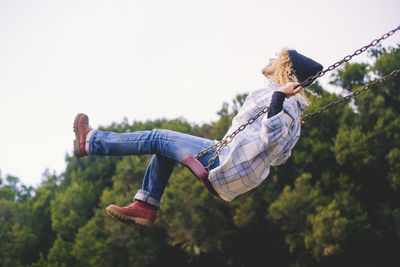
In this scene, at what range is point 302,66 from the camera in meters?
3.03

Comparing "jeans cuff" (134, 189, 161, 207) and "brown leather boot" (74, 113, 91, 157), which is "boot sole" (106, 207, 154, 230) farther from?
"brown leather boot" (74, 113, 91, 157)

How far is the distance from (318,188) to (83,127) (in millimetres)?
16296

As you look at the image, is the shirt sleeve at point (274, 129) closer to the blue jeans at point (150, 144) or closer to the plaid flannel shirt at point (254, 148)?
the plaid flannel shirt at point (254, 148)

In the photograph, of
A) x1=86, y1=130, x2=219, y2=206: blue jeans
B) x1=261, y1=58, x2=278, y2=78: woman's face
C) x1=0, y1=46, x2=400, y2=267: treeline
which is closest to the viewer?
x1=86, y1=130, x2=219, y2=206: blue jeans

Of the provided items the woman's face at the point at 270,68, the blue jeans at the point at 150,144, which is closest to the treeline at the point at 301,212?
the woman's face at the point at 270,68

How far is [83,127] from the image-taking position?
2.92 m

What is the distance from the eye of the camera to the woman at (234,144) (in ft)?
8.64

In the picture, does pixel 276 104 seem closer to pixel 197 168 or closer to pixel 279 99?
pixel 279 99

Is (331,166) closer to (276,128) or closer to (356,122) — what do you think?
(356,122)

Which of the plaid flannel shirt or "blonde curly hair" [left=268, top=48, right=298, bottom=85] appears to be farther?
"blonde curly hair" [left=268, top=48, right=298, bottom=85]

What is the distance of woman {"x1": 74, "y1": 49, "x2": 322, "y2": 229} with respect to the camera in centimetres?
263

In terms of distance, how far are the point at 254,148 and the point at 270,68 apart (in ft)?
2.87

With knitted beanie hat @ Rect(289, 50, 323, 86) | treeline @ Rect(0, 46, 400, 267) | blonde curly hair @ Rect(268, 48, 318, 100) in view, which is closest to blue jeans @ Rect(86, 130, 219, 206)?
blonde curly hair @ Rect(268, 48, 318, 100)

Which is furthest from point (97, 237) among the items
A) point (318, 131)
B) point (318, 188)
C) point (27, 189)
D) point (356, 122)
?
point (27, 189)
